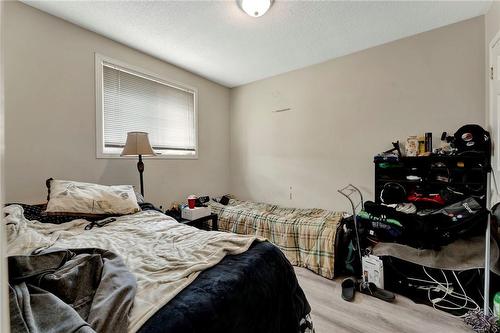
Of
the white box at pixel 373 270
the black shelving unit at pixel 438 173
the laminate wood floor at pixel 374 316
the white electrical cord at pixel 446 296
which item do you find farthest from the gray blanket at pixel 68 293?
the black shelving unit at pixel 438 173

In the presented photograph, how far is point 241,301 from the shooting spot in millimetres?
882

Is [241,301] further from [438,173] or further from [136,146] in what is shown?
[438,173]

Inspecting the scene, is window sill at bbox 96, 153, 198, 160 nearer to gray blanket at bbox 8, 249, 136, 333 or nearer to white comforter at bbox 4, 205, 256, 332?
white comforter at bbox 4, 205, 256, 332

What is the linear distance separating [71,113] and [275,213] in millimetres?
2519

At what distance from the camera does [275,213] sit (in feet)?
9.62

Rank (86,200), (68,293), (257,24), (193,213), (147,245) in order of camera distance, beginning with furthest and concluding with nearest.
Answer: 1. (193,213)
2. (257,24)
3. (86,200)
4. (147,245)
5. (68,293)

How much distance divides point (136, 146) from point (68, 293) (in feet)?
5.45

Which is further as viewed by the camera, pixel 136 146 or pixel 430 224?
pixel 136 146

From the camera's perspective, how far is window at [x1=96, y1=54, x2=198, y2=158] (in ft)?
7.66

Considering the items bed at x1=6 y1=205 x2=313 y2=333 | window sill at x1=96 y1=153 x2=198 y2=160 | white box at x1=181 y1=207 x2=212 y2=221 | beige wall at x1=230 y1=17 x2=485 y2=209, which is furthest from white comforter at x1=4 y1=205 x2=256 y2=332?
beige wall at x1=230 y1=17 x2=485 y2=209

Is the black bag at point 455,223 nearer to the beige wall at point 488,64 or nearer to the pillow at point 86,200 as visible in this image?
the beige wall at point 488,64

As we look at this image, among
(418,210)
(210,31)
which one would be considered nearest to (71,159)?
(210,31)

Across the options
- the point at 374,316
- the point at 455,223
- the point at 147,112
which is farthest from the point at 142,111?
the point at 455,223

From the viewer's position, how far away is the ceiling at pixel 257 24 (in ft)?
6.16
